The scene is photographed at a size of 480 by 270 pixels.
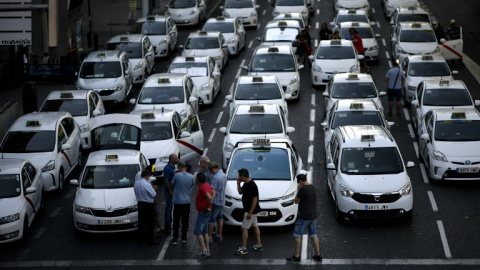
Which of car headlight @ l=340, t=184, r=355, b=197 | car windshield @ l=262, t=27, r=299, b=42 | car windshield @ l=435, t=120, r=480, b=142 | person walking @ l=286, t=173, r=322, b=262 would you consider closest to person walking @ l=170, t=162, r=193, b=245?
person walking @ l=286, t=173, r=322, b=262

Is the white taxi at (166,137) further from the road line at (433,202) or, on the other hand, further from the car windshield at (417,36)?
the car windshield at (417,36)

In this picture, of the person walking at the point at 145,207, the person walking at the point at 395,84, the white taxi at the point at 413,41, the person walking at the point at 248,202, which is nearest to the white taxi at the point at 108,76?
the person walking at the point at 395,84

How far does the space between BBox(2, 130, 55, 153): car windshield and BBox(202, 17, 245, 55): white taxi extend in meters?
17.0

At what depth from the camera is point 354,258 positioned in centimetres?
1966

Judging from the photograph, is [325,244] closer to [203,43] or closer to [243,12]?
[203,43]

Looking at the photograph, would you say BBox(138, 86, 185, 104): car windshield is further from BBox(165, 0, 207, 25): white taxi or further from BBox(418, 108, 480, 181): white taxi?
BBox(165, 0, 207, 25): white taxi

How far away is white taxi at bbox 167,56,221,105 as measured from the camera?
33.3m

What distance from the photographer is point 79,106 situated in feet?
97.5

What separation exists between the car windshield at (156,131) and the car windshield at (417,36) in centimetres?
1513

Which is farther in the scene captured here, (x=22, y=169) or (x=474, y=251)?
(x=22, y=169)

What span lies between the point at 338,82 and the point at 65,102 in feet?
27.2

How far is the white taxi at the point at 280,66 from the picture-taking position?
3363 cm

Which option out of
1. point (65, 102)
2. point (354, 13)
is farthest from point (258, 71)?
point (354, 13)

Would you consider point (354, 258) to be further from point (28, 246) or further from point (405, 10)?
point (405, 10)
